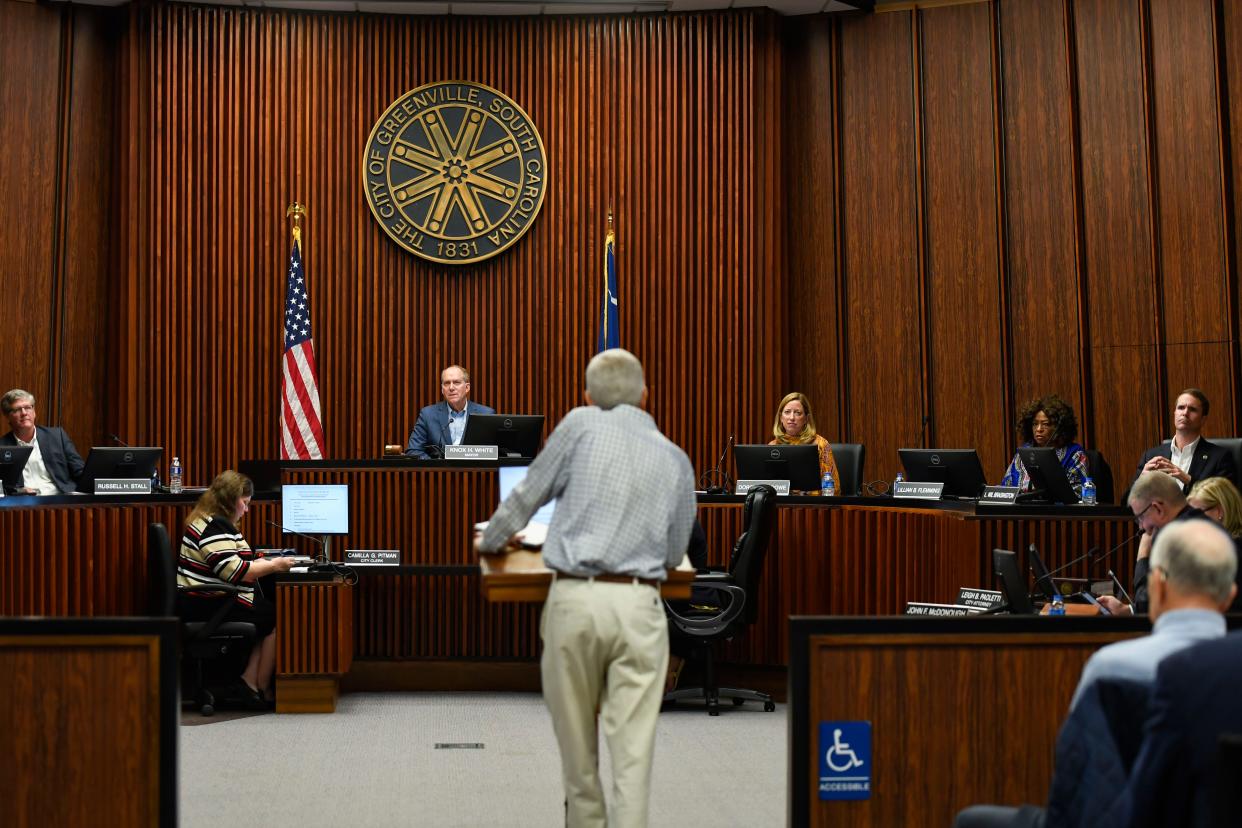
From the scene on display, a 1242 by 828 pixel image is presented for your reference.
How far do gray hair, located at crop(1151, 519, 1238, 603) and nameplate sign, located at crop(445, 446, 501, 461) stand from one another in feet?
15.5

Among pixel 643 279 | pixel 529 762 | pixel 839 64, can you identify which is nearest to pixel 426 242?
pixel 643 279

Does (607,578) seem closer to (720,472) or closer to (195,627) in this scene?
(195,627)

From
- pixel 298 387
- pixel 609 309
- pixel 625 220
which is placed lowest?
pixel 298 387

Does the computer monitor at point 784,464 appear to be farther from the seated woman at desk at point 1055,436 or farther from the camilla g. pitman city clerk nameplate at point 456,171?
the camilla g. pitman city clerk nameplate at point 456,171

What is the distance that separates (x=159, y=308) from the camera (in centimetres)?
816

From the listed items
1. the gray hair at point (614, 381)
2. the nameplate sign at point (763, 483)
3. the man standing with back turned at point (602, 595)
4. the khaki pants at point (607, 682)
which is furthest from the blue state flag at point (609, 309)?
the khaki pants at point (607, 682)

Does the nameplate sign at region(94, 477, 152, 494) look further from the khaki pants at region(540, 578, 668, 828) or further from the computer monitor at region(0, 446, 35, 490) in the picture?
the khaki pants at region(540, 578, 668, 828)

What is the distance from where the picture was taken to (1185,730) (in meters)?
1.90

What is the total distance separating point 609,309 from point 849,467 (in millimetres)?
1949

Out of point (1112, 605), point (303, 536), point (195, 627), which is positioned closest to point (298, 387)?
point (303, 536)

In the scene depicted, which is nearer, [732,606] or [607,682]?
[607,682]

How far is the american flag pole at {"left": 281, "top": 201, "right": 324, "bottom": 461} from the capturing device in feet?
26.0

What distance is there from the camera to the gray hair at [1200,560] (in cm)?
222

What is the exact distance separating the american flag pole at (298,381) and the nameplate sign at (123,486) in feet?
4.70
